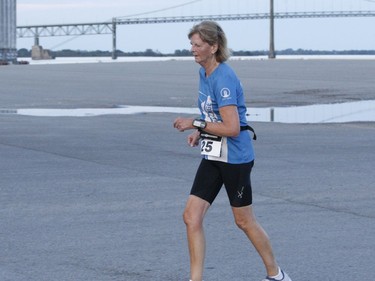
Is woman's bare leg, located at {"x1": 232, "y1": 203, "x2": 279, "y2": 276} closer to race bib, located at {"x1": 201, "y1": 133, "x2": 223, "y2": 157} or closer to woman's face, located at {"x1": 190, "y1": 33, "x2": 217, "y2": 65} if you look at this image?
race bib, located at {"x1": 201, "y1": 133, "x2": 223, "y2": 157}

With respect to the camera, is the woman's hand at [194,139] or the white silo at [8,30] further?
the white silo at [8,30]

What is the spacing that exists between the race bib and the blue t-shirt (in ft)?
0.09

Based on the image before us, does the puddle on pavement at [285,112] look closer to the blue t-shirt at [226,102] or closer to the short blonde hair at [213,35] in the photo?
the blue t-shirt at [226,102]

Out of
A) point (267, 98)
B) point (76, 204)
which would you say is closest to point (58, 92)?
point (267, 98)

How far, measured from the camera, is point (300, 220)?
1018cm

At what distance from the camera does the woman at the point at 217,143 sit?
23.3ft

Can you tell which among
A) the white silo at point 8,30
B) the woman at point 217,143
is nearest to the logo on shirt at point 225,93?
the woman at point 217,143

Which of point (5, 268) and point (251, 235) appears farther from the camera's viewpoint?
point (5, 268)

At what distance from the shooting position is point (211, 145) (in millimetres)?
7246

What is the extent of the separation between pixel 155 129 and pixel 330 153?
469cm

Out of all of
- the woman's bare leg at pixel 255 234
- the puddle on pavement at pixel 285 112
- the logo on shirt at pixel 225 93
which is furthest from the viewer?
the puddle on pavement at pixel 285 112

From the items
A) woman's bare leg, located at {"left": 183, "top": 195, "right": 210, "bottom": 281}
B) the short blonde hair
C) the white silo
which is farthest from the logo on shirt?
the white silo

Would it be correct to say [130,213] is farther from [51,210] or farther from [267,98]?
[267,98]

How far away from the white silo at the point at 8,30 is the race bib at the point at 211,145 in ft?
285
